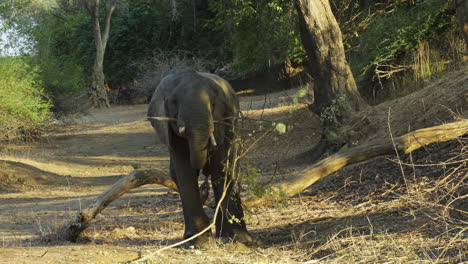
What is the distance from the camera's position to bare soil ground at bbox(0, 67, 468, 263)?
641 centimetres

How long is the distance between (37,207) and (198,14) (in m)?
28.9

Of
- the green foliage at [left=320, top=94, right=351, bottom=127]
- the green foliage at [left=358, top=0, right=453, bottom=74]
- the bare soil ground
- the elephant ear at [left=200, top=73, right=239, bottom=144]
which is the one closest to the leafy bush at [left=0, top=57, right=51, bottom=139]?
the bare soil ground

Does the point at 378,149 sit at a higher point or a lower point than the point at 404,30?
lower

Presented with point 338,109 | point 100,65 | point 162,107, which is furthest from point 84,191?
point 100,65

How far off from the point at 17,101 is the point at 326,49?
1170cm

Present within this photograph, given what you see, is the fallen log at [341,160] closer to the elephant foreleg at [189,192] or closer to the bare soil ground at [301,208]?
the bare soil ground at [301,208]

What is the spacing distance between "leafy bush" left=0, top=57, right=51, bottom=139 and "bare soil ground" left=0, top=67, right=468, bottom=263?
113cm

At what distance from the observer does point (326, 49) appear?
44.6 ft

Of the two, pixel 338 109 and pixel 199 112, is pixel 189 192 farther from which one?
pixel 338 109

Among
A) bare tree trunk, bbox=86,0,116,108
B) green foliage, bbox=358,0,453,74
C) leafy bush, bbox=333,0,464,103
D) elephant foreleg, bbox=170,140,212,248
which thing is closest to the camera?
elephant foreleg, bbox=170,140,212,248

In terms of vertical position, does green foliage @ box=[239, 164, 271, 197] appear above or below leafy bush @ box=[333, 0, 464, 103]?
below

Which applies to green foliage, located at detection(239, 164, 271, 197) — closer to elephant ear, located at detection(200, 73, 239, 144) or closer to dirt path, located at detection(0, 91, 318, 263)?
elephant ear, located at detection(200, 73, 239, 144)

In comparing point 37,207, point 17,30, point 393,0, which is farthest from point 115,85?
point 37,207

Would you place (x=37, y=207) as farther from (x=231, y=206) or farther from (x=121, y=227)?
(x=231, y=206)
